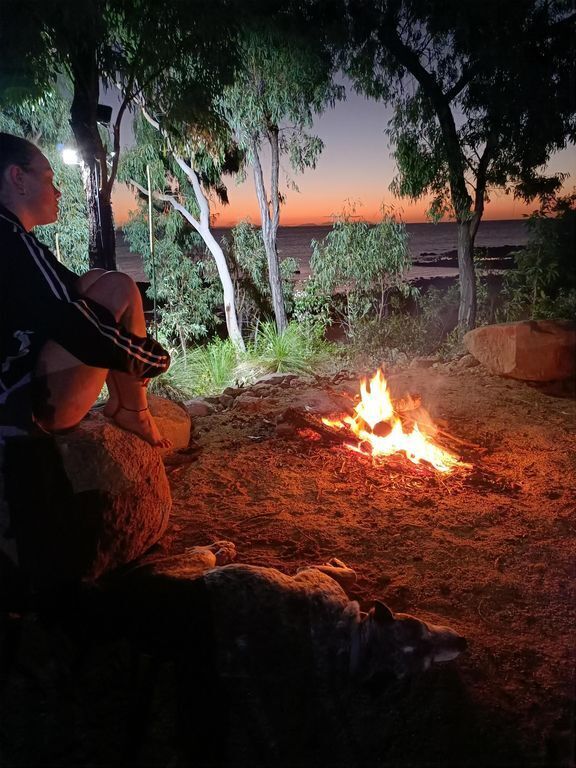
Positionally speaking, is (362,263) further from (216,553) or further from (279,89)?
(216,553)

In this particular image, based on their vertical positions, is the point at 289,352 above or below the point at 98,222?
below

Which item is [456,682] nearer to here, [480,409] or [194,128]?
[480,409]

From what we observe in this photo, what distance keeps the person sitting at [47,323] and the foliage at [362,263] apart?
798cm

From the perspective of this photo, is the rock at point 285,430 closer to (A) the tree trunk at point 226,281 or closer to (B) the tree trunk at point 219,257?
(B) the tree trunk at point 219,257

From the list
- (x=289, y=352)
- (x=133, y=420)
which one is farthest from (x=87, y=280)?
(x=289, y=352)

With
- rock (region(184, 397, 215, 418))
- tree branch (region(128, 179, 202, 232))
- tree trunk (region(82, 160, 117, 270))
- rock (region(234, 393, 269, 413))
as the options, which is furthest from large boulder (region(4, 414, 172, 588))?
tree branch (region(128, 179, 202, 232))

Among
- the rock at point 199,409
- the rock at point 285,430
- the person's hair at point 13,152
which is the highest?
the person's hair at point 13,152

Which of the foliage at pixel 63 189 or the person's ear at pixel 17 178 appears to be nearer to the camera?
the person's ear at pixel 17 178

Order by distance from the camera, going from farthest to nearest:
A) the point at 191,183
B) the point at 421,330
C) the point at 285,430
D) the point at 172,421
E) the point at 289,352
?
1. the point at 191,183
2. the point at 421,330
3. the point at 289,352
4. the point at 285,430
5. the point at 172,421

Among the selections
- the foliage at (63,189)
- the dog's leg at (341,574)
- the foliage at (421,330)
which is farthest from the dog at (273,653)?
the foliage at (63,189)

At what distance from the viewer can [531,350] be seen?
543 centimetres

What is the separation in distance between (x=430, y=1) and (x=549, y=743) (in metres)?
7.92

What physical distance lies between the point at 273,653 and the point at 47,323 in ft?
4.85

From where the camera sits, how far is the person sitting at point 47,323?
6.91 ft
